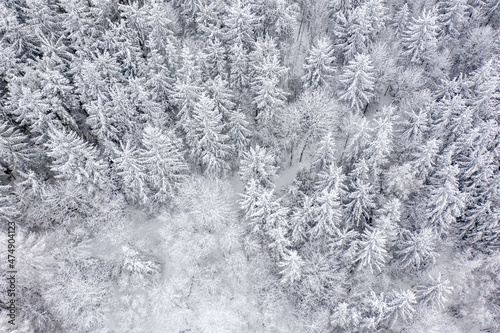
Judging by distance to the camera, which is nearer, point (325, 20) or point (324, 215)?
point (324, 215)

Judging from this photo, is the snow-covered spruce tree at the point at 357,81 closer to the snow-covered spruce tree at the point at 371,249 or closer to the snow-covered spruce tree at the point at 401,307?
the snow-covered spruce tree at the point at 371,249

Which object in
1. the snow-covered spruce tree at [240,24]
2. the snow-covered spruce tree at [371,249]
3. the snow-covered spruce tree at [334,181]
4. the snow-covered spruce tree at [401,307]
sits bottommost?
the snow-covered spruce tree at [401,307]

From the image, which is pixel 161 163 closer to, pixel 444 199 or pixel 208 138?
pixel 208 138

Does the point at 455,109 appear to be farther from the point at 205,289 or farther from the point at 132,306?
the point at 132,306

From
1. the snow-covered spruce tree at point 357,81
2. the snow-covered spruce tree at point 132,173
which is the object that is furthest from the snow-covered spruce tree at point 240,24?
the snow-covered spruce tree at point 132,173

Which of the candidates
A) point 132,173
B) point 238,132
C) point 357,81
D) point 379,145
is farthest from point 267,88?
point 132,173

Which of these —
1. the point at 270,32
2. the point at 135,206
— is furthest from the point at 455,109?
the point at 135,206

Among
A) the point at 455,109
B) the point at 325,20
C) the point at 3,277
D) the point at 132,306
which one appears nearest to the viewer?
the point at 3,277
